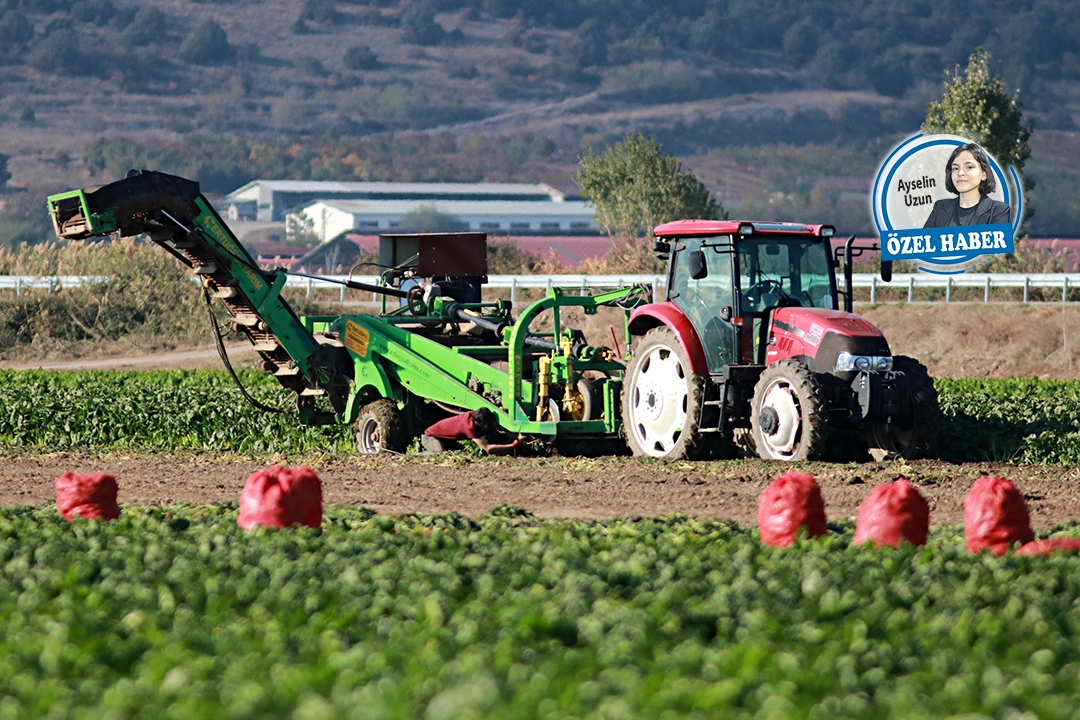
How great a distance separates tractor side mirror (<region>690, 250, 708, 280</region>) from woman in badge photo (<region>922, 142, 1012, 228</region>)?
6.65 meters

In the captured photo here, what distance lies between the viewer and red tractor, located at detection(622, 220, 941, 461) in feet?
42.6

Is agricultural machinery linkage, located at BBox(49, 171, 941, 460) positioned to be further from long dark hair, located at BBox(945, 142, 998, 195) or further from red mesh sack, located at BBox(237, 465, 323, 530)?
long dark hair, located at BBox(945, 142, 998, 195)

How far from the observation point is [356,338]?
53.0 ft

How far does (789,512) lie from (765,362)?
5.06m

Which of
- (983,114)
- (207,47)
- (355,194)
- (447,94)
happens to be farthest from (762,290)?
(207,47)

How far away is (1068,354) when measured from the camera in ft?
87.5

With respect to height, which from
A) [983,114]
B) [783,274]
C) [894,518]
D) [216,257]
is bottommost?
[894,518]

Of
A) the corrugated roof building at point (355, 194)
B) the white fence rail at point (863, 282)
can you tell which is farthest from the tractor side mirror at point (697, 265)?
the corrugated roof building at point (355, 194)

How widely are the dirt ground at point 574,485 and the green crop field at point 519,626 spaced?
2601 mm

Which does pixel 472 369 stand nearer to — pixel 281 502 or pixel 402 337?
pixel 402 337

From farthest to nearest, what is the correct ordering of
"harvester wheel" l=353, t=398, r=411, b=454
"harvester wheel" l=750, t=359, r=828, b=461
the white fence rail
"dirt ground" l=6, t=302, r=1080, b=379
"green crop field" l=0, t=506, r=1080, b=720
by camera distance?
1. the white fence rail
2. "dirt ground" l=6, t=302, r=1080, b=379
3. "harvester wheel" l=353, t=398, r=411, b=454
4. "harvester wheel" l=750, t=359, r=828, b=461
5. "green crop field" l=0, t=506, r=1080, b=720

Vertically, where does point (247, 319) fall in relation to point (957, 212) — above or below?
below

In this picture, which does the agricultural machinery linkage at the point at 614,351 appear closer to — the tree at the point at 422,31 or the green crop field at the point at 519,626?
the green crop field at the point at 519,626

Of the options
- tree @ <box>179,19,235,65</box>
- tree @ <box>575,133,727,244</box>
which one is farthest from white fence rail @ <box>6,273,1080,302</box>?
tree @ <box>179,19,235,65</box>
